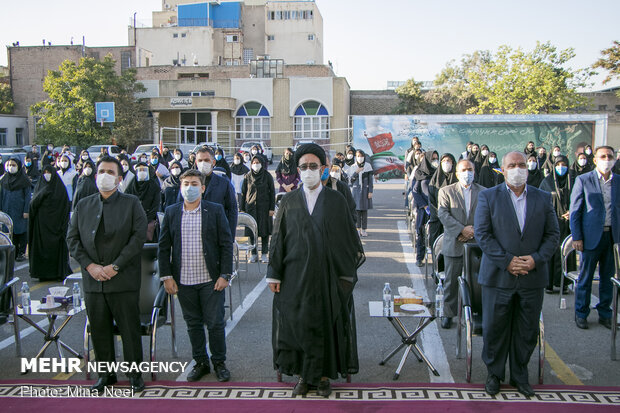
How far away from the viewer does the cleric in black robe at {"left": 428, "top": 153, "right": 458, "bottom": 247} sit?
8008 mm

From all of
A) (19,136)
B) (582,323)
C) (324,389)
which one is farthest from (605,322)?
(19,136)

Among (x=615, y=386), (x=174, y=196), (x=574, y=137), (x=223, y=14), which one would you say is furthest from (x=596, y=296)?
(x=223, y=14)

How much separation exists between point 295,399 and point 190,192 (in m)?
1.97

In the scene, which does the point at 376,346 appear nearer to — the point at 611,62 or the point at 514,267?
the point at 514,267

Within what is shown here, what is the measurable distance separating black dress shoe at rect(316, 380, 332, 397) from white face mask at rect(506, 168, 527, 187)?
2225mm

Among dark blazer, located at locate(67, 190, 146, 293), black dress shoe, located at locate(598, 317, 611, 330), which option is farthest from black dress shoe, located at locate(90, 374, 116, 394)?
black dress shoe, located at locate(598, 317, 611, 330)

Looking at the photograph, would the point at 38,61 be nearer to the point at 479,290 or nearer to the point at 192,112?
the point at 192,112

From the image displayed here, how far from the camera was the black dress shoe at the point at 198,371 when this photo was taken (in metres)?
5.01

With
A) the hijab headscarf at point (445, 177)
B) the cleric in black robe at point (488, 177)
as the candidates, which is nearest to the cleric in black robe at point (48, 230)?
the hijab headscarf at point (445, 177)

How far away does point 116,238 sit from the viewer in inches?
188

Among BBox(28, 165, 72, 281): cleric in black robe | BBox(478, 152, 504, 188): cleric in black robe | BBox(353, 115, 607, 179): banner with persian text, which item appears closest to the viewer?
BBox(28, 165, 72, 281): cleric in black robe

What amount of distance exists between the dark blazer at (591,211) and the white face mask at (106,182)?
4.90 m

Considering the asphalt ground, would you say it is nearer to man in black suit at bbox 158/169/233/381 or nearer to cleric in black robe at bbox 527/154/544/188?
man in black suit at bbox 158/169/233/381

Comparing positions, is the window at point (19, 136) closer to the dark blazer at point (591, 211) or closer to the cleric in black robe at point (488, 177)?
the cleric in black robe at point (488, 177)
